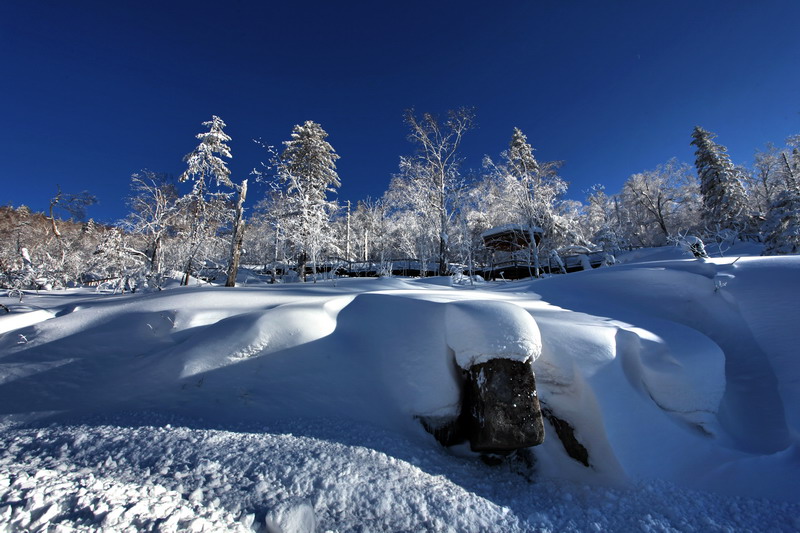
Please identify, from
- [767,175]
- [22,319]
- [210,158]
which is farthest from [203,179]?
[767,175]

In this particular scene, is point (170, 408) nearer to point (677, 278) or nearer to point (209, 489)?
point (209, 489)

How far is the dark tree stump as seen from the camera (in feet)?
9.13

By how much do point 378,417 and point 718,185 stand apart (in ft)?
103

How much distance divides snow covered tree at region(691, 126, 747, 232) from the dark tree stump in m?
27.6

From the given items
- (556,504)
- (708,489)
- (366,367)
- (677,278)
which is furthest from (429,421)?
(677,278)

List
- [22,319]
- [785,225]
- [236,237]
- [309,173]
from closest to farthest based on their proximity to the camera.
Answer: [22,319] < [236,237] < [785,225] < [309,173]

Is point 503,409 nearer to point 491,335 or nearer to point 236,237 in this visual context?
point 491,335

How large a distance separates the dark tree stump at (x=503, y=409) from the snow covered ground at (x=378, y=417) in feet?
0.61

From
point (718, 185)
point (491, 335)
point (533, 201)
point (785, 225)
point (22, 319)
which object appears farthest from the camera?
point (718, 185)

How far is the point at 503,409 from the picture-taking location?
2.85 metres

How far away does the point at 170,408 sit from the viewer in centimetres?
276

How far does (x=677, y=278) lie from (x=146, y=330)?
7616 millimetres

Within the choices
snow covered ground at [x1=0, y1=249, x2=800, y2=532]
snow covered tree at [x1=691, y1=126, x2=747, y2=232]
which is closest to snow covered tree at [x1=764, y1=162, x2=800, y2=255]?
snow covered tree at [x1=691, y1=126, x2=747, y2=232]

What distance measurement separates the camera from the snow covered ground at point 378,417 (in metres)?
1.98
